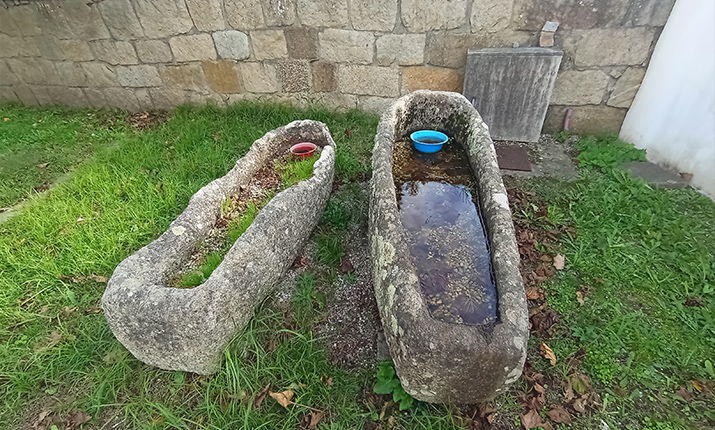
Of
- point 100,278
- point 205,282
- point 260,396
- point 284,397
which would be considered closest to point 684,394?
point 284,397

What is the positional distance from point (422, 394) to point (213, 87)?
13.2ft

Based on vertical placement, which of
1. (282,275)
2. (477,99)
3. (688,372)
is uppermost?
(477,99)

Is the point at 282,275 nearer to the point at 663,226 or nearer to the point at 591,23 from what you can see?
the point at 663,226

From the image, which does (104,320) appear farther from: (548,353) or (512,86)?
(512,86)

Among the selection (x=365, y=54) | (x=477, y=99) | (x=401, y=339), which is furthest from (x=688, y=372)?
(x=365, y=54)

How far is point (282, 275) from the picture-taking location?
2496 mm

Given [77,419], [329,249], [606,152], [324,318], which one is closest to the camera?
[77,419]

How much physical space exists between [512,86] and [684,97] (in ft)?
4.26

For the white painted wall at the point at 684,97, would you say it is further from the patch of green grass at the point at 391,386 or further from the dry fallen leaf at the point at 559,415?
the patch of green grass at the point at 391,386

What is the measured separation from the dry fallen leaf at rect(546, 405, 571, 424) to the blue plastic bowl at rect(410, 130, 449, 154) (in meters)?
1.80

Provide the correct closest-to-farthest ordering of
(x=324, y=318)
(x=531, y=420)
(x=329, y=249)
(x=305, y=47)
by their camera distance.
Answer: (x=531, y=420) → (x=324, y=318) → (x=329, y=249) → (x=305, y=47)

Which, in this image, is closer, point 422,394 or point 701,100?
point 422,394

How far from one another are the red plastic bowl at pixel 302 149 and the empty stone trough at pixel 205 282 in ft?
1.16

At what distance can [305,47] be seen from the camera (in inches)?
151
